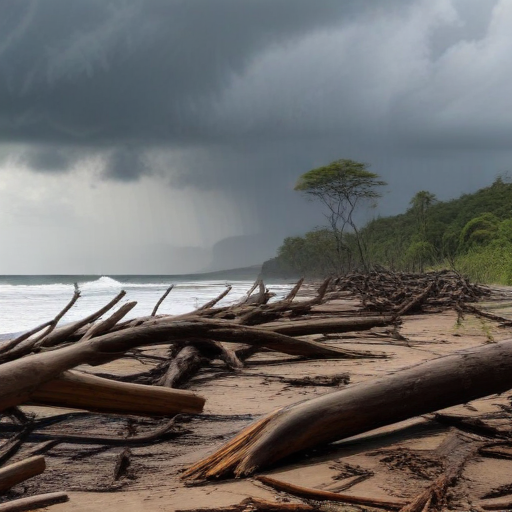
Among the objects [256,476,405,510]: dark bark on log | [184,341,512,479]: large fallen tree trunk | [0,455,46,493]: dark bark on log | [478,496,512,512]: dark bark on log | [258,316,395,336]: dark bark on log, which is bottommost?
[478,496,512,512]: dark bark on log

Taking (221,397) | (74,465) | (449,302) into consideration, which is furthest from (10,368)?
(449,302)

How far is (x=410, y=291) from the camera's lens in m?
13.3

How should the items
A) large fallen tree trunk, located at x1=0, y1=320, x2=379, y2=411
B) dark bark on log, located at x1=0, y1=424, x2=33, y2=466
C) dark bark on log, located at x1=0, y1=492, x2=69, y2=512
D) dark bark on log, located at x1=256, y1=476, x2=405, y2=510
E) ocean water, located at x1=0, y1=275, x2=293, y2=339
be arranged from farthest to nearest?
ocean water, located at x1=0, y1=275, x2=293, y2=339
dark bark on log, located at x1=0, y1=424, x2=33, y2=466
large fallen tree trunk, located at x1=0, y1=320, x2=379, y2=411
dark bark on log, located at x1=256, y1=476, x2=405, y2=510
dark bark on log, located at x1=0, y1=492, x2=69, y2=512

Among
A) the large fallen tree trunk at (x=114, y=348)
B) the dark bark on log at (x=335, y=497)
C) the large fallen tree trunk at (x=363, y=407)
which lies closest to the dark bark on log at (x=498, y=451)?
the large fallen tree trunk at (x=363, y=407)

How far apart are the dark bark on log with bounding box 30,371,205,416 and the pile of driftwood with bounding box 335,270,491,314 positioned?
7.21 m

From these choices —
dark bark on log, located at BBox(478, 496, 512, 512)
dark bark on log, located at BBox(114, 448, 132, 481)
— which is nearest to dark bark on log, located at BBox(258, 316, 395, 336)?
dark bark on log, located at BBox(114, 448, 132, 481)

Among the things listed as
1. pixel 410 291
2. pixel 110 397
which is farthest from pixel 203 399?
pixel 410 291

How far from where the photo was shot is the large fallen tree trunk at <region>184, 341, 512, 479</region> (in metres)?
2.33

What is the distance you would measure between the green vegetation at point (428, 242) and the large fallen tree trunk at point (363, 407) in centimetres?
2127

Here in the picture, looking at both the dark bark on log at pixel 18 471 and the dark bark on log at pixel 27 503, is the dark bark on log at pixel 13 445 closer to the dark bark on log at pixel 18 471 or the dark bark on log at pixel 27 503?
the dark bark on log at pixel 18 471

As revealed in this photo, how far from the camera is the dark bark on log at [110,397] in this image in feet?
8.26

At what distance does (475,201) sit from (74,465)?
65.3 meters

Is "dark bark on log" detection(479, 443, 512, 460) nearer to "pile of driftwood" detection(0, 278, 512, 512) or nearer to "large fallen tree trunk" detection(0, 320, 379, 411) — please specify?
"pile of driftwood" detection(0, 278, 512, 512)

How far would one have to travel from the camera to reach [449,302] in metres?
11.8
